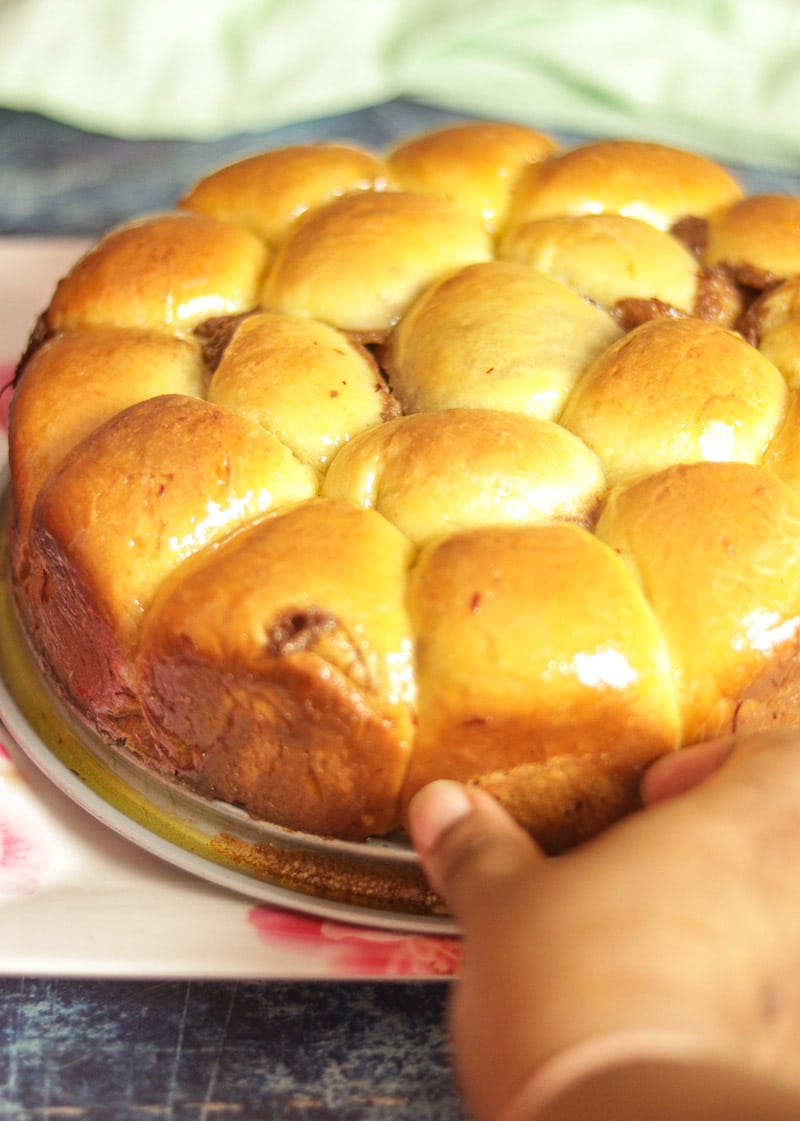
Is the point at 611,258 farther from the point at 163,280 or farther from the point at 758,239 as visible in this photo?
the point at 163,280

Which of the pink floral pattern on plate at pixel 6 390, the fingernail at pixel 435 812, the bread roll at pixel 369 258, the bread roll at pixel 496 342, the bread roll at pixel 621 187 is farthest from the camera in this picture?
the pink floral pattern on plate at pixel 6 390

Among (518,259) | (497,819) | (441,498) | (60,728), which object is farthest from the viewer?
(518,259)

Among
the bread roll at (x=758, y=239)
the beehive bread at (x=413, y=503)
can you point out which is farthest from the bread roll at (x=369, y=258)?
the bread roll at (x=758, y=239)

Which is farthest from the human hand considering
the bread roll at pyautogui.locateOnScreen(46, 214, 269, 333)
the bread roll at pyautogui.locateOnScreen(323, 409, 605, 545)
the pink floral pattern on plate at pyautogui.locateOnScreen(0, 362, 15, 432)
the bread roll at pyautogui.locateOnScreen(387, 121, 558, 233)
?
the pink floral pattern on plate at pyautogui.locateOnScreen(0, 362, 15, 432)

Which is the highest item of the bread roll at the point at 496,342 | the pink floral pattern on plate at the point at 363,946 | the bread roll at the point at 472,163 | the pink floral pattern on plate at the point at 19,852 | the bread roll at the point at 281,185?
the bread roll at the point at 472,163

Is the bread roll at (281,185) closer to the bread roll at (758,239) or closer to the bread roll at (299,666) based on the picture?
the bread roll at (758,239)

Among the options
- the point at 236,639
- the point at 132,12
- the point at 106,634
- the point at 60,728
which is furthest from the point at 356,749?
the point at 132,12

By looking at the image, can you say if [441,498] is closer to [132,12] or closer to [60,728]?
[60,728]

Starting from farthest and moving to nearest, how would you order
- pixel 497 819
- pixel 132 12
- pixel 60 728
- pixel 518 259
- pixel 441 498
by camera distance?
pixel 132 12
pixel 518 259
pixel 60 728
pixel 441 498
pixel 497 819
